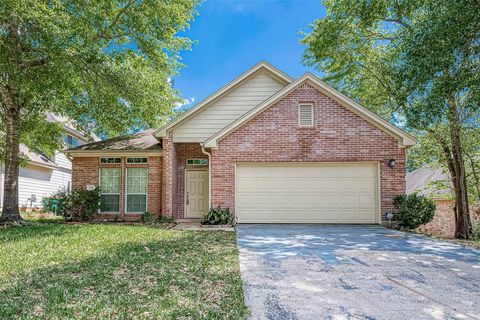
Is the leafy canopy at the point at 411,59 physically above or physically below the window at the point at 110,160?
above

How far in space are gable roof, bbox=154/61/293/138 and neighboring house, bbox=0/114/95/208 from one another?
725 cm

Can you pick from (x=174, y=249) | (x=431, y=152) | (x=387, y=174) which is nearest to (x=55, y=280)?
(x=174, y=249)

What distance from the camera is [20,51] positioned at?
9273 millimetres

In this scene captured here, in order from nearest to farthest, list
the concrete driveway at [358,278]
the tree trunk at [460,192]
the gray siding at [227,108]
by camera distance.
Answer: the concrete driveway at [358,278] < the tree trunk at [460,192] < the gray siding at [227,108]

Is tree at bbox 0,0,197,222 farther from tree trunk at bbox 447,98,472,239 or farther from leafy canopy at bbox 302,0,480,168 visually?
tree trunk at bbox 447,98,472,239

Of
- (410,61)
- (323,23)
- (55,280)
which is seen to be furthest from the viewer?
(323,23)

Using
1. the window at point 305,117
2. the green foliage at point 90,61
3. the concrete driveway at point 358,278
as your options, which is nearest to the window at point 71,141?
the green foliage at point 90,61

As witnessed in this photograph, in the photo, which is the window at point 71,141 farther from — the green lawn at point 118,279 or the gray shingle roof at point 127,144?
the green lawn at point 118,279

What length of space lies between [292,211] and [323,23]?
7929mm

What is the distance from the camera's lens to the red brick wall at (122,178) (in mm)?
12414

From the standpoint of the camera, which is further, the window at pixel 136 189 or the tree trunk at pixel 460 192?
the window at pixel 136 189

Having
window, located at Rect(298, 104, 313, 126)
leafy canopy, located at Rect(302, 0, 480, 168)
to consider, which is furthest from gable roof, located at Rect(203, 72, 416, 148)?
window, located at Rect(298, 104, 313, 126)

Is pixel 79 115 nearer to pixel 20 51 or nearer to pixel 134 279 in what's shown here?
pixel 20 51

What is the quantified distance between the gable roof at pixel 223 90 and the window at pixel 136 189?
184cm
